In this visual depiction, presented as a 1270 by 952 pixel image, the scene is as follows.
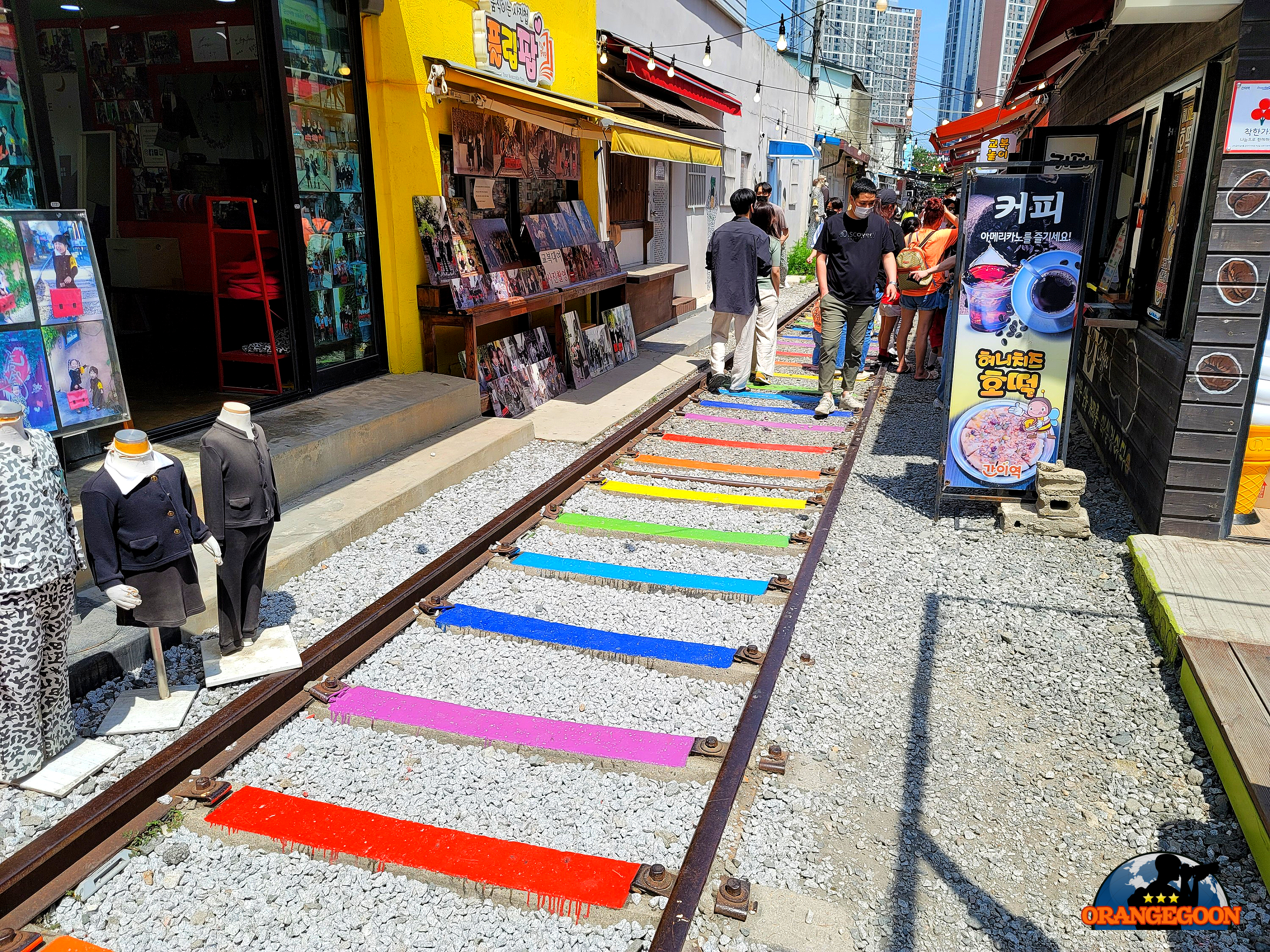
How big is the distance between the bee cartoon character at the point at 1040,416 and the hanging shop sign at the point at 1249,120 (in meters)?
1.69

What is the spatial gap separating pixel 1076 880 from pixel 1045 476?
3303 mm

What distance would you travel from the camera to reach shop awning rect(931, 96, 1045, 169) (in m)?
15.0

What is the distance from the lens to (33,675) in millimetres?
3164

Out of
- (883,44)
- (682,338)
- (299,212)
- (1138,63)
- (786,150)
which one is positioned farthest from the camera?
(883,44)

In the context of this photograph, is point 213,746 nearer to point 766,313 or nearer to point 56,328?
point 56,328

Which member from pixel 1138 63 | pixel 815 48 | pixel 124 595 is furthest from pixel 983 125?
pixel 124 595

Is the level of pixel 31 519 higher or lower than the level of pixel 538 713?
higher

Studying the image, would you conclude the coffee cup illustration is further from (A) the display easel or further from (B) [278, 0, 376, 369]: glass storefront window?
(A) the display easel

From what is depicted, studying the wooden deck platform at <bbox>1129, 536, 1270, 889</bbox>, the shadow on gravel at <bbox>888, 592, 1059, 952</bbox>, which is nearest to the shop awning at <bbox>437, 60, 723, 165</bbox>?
the wooden deck platform at <bbox>1129, 536, 1270, 889</bbox>

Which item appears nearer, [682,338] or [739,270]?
[739,270]

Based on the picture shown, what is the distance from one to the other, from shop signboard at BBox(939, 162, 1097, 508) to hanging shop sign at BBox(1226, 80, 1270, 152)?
717 millimetres

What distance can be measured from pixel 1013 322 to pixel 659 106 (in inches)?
362

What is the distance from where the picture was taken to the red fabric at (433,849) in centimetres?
267

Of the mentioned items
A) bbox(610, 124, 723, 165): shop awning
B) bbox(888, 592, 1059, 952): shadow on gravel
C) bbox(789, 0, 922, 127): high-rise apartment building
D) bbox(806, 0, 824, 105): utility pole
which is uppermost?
bbox(789, 0, 922, 127): high-rise apartment building
